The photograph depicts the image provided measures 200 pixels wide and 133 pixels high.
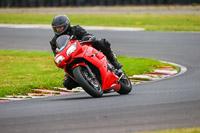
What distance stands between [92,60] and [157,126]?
9.00ft

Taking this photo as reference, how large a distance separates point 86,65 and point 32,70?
5.46m

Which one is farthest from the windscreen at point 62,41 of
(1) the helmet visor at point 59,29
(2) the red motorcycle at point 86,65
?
(1) the helmet visor at point 59,29

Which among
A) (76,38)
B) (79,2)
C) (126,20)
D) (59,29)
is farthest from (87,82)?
(79,2)

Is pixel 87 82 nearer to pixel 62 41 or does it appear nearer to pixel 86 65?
pixel 86 65

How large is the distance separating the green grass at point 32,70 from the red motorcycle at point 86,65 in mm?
2055

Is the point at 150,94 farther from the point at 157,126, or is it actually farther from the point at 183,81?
the point at 157,126

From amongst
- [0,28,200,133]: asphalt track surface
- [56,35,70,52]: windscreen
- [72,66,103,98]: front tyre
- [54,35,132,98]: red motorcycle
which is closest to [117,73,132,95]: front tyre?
[0,28,200,133]: asphalt track surface

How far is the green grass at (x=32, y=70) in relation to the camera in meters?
10.4

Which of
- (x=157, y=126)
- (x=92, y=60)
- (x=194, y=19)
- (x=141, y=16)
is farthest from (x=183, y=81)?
(x=141, y=16)

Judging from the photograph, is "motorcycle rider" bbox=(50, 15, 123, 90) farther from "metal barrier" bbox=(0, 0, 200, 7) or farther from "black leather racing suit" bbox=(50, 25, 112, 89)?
"metal barrier" bbox=(0, 0, 200, 7)

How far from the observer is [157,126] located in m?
5.61

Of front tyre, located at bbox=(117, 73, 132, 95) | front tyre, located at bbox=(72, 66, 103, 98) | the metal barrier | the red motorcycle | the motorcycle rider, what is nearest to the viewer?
front tyre, located at bbox=(72, 66, 103, 98)

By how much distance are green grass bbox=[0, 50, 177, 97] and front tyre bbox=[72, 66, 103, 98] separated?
7.29 feet

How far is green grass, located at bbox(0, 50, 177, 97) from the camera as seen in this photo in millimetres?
10381
